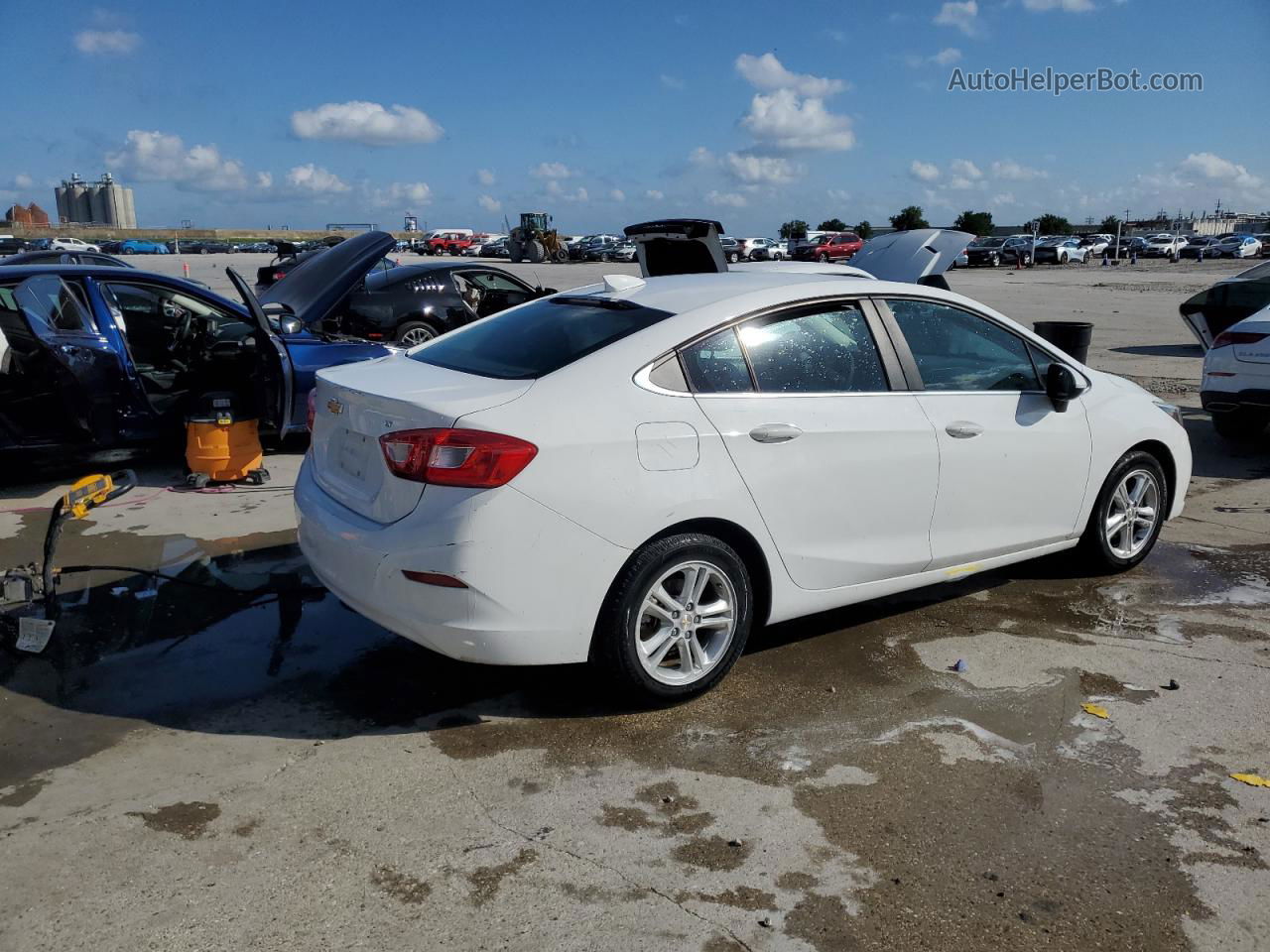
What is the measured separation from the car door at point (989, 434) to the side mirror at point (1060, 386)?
3 cm

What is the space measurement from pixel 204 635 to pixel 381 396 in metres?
1.64

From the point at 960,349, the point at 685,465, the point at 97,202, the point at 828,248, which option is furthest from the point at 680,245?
the point at 97,202

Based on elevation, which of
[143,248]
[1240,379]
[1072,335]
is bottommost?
[1240,379]

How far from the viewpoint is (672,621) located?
12.6 feet

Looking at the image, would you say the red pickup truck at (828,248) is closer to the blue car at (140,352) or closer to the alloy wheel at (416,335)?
the alloy wheel at (416,335)

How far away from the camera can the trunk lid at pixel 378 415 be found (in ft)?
11.8

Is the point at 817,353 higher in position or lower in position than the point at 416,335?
higher

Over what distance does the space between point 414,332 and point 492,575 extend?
392 inches

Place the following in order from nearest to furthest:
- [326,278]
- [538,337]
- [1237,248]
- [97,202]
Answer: [538,337]
[326,278]
[1237,248]
[97,202]

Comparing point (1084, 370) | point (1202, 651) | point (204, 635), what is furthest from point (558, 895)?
point (1084, 370)

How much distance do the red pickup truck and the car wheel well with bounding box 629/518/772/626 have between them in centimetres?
4668

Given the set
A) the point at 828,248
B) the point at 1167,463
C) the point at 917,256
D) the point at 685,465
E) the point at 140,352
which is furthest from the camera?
the point at 828,248

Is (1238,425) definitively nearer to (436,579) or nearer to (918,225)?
(436,579)

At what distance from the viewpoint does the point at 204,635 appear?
464 cm
